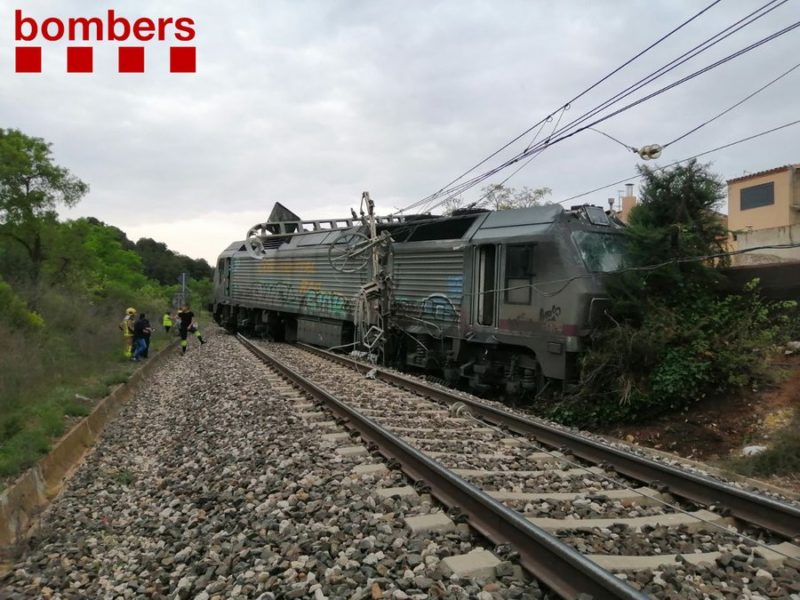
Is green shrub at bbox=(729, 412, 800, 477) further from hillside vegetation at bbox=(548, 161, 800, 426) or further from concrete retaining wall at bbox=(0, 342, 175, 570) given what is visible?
concrete retaining wall at bbox=(0, 342, 175, 570)

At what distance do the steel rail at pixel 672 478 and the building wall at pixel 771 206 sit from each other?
69.6ft

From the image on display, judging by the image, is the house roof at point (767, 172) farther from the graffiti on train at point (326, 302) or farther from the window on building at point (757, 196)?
the graffiti on train at point (326, 302)

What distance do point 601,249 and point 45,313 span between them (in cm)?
1758

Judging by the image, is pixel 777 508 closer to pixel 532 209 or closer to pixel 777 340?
pixel 777 340

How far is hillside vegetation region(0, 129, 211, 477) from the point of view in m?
8.89

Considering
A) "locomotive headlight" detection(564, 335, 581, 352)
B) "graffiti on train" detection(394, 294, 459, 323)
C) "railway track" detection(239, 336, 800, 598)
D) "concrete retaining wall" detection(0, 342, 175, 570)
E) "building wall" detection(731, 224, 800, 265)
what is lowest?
"concrete retaining wall" detection(0, 342, 175, 570)

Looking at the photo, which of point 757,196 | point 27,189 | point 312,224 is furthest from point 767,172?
point 27,189

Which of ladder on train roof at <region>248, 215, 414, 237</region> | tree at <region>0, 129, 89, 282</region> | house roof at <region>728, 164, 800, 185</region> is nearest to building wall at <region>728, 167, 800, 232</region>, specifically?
house roof at <region>728, 164, 800, 185</region>

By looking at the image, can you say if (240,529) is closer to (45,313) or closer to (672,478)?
(672,478)

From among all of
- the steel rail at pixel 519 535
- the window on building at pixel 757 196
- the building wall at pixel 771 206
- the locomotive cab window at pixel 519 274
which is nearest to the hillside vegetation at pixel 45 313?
the steel rail at pixel 519 535

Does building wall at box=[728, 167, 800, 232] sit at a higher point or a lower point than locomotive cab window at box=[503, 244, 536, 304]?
higher

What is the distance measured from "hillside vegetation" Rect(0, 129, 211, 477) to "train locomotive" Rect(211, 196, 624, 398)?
215 inches

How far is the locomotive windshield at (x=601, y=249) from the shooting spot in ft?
31.3

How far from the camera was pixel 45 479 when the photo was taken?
6816 mm
